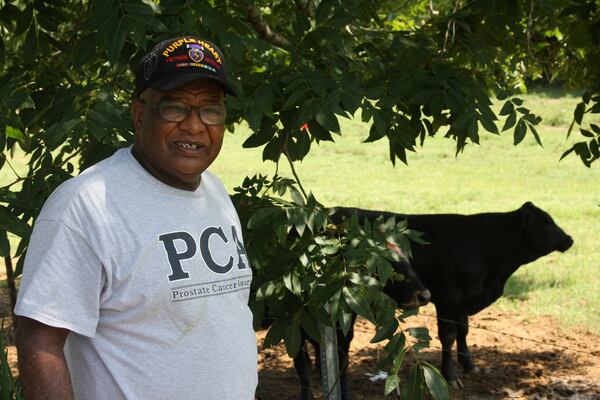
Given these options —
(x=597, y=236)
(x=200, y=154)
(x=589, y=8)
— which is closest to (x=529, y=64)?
(x=589, y=8)

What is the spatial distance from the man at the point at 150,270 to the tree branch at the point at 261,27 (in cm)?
224

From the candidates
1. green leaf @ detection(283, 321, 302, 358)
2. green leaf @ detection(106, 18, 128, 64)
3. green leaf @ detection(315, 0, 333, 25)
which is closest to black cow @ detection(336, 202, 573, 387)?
green leaf @ detection(315, 0, 333, 25)

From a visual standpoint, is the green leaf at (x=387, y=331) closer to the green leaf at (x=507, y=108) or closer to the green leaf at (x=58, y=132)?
the green leaf at (x=507, y=108)

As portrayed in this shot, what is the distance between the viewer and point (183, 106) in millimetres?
2170

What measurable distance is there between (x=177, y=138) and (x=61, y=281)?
1.49 ft

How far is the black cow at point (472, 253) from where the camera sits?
7.44 meters

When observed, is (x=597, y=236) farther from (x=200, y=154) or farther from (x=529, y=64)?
(x=200, y=154)

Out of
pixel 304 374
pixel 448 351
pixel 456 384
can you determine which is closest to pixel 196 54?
pixel 304 374

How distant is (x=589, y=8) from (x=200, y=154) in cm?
308

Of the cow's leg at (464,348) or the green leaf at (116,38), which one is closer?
the green leaf at (116,38)

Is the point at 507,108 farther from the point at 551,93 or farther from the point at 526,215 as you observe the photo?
the point at 551,93

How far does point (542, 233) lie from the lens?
24.4 feet

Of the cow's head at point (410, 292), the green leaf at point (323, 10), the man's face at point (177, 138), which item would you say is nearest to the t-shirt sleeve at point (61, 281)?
the man's face at point (177, 138)

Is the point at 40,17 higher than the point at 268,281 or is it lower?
higher
